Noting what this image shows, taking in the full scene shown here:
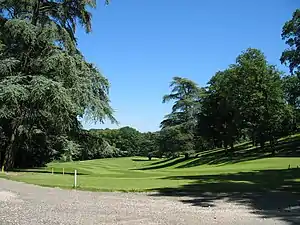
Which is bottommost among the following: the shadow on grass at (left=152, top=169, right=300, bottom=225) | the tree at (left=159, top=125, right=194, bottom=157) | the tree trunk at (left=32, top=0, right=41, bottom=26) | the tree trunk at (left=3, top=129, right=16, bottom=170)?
the shadow on grass at (left=152, top=169, right=300, bottom=225)

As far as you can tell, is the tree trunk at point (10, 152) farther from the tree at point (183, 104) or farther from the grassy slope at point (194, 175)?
the tree at point (183, 104)

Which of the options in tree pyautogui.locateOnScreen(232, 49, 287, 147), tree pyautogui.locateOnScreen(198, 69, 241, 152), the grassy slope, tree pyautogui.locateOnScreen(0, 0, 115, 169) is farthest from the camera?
tree pyautogui.locateOnScreen(198, 69, 241, 152)

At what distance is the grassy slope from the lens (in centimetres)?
2172

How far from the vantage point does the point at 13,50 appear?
34125 millimetres

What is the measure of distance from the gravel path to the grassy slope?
12.0ft

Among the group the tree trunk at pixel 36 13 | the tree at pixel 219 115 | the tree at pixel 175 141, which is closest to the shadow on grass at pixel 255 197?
the tree trunk at pixel 36 13

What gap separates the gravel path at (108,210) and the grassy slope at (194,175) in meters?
3.66

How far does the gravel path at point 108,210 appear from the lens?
1095cm

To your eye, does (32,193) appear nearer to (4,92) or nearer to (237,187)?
(237,187)

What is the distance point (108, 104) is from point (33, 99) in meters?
6.77

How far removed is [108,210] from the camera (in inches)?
508

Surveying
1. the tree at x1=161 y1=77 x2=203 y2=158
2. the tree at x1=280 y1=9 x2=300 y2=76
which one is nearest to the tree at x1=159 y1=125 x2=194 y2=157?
the tree at x1=161 y1=77 x2=203 y2=158

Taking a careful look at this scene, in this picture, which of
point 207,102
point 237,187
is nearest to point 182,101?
point 207,102

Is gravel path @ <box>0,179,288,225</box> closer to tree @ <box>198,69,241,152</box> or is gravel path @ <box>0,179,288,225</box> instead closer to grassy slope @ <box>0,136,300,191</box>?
grassy slope @ <box>0,136,300,191</box>
